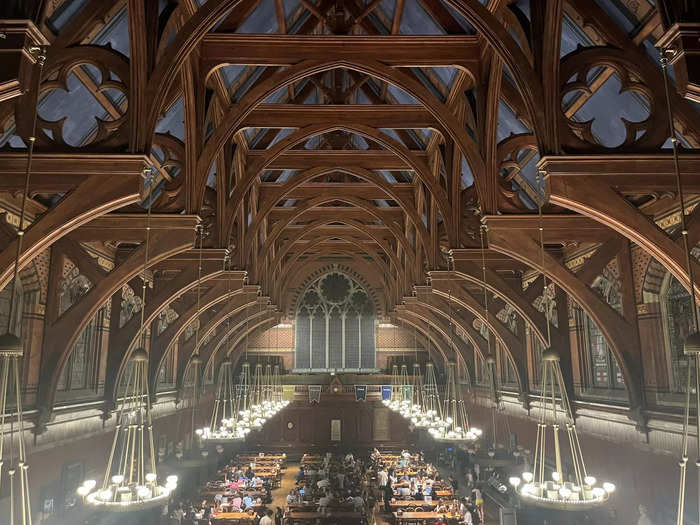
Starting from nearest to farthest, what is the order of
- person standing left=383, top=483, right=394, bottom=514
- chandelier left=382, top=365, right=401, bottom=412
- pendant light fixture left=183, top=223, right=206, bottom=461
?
pendant light fixture left=183, top=223, right=206, bottom=461
person standing left=383, top=483, right=394, bottom=514
chandelier left=382, top=365, right=401, bottom=412

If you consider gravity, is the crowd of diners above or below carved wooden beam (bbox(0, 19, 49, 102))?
below

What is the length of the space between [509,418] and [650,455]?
348 inches

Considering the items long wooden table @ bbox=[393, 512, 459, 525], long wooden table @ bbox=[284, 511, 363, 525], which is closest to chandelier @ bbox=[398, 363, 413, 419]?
long wooden table @ bbox=[393, 512, 459, 525]

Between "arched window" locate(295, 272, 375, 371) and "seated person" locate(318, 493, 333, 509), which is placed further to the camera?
"arched window" locate(295, 272, 375, 371)

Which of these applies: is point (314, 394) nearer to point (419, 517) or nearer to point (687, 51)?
point (419, 517)

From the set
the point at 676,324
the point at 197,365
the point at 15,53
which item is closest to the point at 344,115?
the point at 676,324

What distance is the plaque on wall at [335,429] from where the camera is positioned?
29.9 meters

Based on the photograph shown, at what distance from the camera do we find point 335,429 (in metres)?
29.9

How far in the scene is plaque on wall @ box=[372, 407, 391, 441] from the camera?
98.9 ft

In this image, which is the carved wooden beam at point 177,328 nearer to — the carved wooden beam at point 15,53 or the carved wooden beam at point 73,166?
the carved wooden beam at point 73,166

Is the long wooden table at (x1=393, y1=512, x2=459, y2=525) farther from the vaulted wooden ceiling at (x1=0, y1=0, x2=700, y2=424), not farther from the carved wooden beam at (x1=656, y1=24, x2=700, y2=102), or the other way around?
the carved wooden beam at (x1=656, y1=24, x2=700, y2=102)

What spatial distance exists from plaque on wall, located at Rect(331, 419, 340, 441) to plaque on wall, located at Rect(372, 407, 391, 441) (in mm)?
1916

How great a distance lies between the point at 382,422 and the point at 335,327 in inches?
226

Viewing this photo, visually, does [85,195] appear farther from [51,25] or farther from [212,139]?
[212,139]
